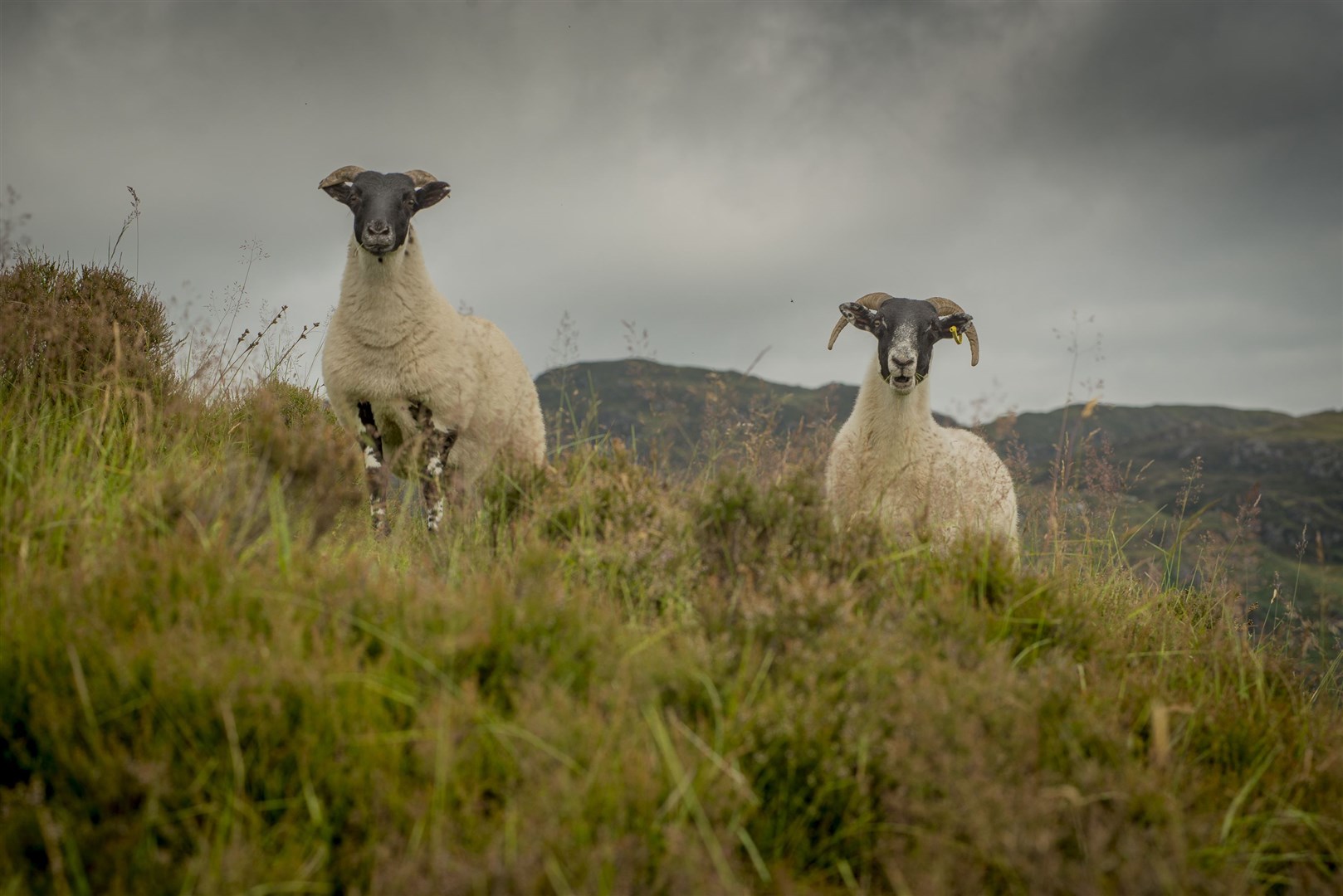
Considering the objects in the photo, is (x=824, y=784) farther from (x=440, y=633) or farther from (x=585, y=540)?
(x=585, y=540)

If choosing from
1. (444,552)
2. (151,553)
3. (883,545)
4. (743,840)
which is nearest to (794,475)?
(883,545)

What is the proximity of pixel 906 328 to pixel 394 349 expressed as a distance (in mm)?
4254

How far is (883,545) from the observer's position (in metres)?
4.61

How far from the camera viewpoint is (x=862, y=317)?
25.3 ft

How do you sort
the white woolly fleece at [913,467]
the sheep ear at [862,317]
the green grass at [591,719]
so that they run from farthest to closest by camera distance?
the sheep ear at [862,317]
the white woolly fleece at [913,467]
the green grass at [591,719]

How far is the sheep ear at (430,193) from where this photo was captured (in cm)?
721

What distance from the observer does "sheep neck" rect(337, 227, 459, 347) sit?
276 inches

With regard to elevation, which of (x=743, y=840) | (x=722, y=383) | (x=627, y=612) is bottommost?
(x=743, y=840)

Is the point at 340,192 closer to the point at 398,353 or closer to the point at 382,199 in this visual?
the point at 382,199

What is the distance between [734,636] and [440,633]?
3.92ft

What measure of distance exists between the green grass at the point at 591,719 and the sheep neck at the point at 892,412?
297cm

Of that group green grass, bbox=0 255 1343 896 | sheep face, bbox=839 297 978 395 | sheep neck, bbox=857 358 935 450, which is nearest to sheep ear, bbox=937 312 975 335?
sheep face, bbox=839 297 978 395

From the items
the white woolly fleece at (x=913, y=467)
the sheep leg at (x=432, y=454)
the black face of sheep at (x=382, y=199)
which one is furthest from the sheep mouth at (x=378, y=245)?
the white woolly fleece at (x=913, y=467)

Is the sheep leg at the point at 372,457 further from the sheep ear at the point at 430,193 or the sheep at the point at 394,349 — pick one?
the sheep ear at the point at 430,193
